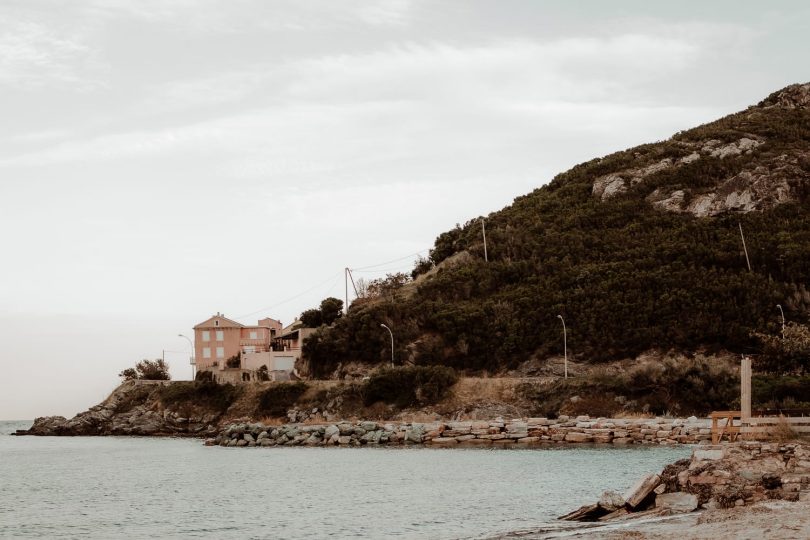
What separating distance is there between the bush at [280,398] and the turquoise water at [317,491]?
60.6 ft

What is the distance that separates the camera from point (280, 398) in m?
73.3

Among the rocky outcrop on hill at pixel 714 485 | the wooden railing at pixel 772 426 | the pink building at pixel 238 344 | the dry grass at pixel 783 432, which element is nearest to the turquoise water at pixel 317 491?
the rocky outcrop on hill at pixel 714 485

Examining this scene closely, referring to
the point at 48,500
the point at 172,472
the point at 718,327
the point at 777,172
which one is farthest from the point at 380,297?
the point at 48,500

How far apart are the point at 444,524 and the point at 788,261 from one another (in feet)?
207

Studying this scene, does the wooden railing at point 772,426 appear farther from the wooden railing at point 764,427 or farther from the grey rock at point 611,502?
the grey rock at point 611,502

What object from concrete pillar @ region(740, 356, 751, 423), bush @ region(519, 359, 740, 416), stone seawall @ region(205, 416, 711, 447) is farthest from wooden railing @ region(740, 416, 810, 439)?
bush @ region(519, 359, 740, 416)

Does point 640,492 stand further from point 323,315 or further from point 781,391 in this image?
point 323,315

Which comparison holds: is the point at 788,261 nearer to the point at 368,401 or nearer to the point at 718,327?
the point at 718,327

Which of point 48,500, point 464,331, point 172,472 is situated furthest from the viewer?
point 464,331

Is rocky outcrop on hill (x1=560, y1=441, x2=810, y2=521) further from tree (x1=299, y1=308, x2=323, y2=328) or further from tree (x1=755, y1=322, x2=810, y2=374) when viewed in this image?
tree (x1=299, y1=308, x2=323, y2=328)

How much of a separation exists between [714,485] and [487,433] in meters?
32.7

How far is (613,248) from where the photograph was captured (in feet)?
294

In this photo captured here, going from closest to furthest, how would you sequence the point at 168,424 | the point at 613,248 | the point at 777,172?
the point at 168,424 → the point at 613,248 → the point at 777,172

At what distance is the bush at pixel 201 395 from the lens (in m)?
79.7
